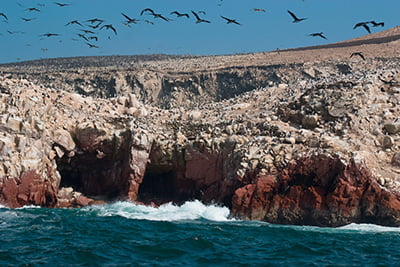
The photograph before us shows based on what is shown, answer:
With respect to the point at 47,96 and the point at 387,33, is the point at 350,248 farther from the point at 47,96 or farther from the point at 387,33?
the point at 387,33

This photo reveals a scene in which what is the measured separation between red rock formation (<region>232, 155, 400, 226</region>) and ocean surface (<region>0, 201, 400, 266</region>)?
2.56 feet

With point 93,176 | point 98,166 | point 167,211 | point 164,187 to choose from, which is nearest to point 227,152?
point 167,211

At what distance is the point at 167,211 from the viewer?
25.6 m

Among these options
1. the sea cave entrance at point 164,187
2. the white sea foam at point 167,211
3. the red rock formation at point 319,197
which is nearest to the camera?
the red rock formation at point 319,197

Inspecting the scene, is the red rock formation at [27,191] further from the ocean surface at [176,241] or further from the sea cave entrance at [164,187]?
the sea cave entrance at [164,187]

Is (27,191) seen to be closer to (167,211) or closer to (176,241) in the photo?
Result: (167,211)

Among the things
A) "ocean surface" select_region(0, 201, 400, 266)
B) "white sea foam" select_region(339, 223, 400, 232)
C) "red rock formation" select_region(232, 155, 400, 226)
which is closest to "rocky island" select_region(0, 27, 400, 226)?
"red rock formation" select_region(232, 155, 400, 226)

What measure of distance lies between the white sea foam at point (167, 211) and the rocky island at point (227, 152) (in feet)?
2.39

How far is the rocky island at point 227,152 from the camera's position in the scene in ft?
75.6

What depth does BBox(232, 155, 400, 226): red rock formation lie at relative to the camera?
22109mm

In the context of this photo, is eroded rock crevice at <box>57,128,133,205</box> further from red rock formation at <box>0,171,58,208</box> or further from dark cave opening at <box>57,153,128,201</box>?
red rock formation at <box>0,171,58,208</box>

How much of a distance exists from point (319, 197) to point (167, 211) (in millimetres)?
7404

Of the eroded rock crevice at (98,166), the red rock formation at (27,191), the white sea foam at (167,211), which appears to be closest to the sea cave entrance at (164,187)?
the white sea foam at (167,211)

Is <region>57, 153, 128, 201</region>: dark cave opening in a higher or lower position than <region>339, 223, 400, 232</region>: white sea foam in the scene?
higher
